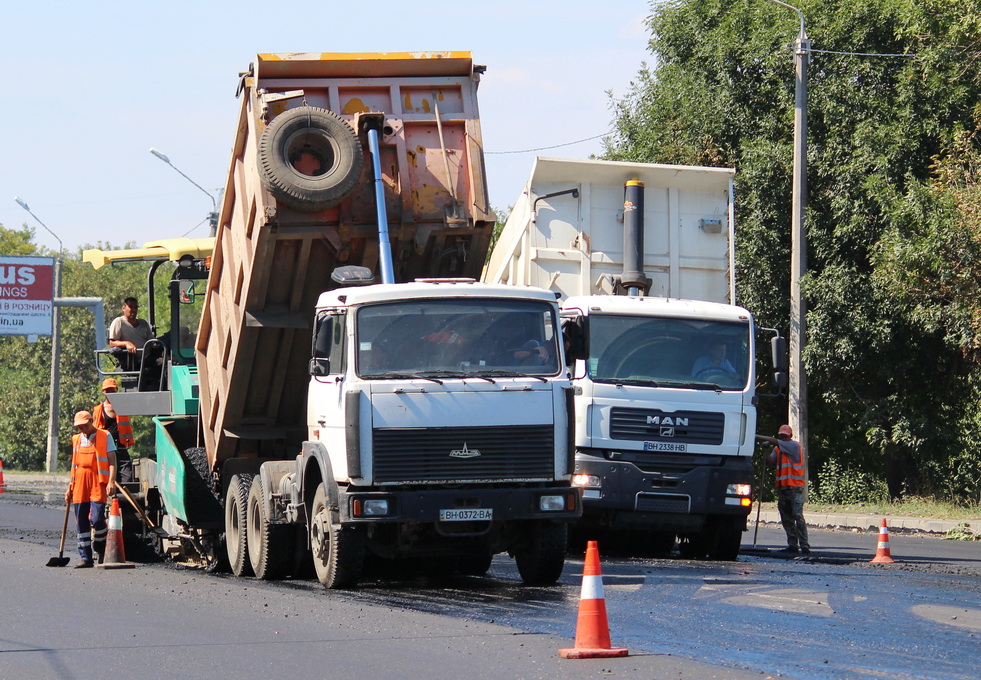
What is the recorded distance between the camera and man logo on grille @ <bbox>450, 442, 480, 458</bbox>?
10680 mm

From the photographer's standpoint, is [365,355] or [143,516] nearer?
[365,355]

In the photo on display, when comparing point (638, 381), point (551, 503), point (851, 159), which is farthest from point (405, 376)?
point (851, 159)

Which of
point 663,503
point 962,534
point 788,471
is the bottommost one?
point 962,534

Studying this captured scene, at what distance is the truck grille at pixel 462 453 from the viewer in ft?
34.7

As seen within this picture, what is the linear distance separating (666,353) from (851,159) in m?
13.4

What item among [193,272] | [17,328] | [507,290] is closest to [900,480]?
[193,272]

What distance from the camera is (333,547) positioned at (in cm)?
1105

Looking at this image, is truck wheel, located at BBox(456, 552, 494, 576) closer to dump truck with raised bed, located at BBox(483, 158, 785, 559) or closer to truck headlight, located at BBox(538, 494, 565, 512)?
dump truck with raised bed, located at BBox(483, 158, 785, 559)

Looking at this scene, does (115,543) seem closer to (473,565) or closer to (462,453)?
(473,565)

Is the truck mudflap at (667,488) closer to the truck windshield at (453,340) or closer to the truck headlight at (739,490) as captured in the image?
the truck headlight at (739,490)

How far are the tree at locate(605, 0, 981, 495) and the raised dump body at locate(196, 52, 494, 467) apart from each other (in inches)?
504

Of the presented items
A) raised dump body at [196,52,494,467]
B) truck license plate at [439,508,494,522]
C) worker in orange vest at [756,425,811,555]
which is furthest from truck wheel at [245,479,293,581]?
worker in orange vest at [756,425,811,555]

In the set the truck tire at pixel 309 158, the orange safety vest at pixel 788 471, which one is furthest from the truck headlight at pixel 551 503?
the orange safety vest at pixel 788 471

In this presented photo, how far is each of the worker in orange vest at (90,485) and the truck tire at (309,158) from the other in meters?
4.23
